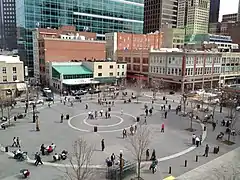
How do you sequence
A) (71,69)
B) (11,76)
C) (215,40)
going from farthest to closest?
(215,40), (71,69), (11,76)

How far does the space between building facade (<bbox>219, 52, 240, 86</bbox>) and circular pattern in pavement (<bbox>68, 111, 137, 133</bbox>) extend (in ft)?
162

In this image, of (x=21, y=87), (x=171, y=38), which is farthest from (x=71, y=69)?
(x=171, y=38)

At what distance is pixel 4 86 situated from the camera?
172ft

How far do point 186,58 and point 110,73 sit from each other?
23.4 meters

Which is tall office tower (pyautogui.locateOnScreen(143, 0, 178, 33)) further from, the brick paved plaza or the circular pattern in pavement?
the circular pattern in pavement

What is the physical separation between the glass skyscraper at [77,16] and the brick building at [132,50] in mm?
13135

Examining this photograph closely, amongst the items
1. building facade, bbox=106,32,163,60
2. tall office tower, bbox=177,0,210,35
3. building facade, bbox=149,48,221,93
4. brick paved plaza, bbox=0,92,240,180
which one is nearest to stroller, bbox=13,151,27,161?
brick paved plaza, bbox=0,92,240,180

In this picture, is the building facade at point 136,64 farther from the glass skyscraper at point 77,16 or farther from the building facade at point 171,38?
the building facade at point 171,38

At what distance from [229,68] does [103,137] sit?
6387 cm

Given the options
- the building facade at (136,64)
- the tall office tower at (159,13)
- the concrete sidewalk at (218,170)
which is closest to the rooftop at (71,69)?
the building facade at (136,64)

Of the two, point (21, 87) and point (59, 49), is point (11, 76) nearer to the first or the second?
point (21, 87)

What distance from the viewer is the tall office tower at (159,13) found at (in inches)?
5935

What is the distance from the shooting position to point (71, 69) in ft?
215

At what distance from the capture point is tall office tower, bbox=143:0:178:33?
15075cm
